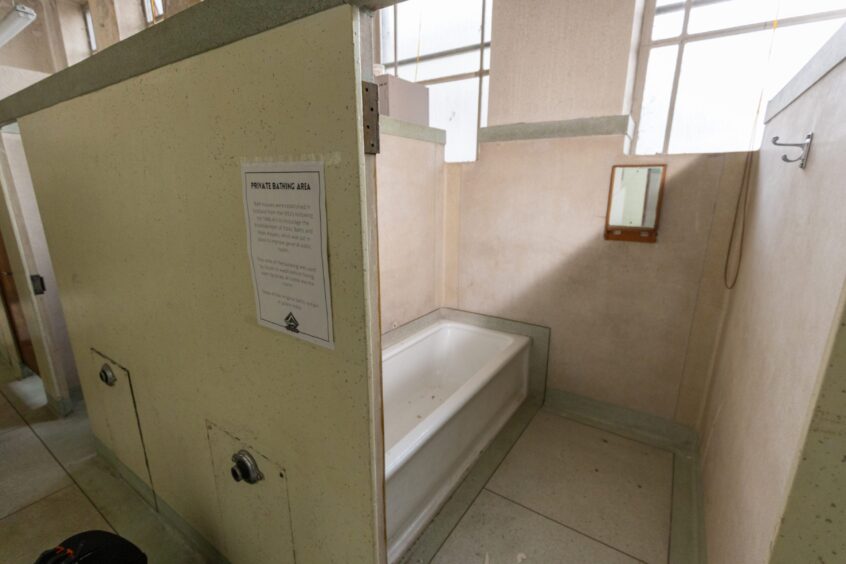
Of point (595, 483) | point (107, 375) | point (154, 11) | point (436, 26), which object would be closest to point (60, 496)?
point (107, 375)

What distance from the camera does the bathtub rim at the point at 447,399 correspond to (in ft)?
4.25

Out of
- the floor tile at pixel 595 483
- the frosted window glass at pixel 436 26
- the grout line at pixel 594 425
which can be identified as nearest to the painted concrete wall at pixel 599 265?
the grout line at pixel 594 425

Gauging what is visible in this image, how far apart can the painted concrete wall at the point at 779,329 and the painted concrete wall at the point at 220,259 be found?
81 centimetres

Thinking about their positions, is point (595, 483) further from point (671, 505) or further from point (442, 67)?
point (442, 67)

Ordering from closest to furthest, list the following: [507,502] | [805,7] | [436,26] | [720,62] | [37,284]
Result: [507,502] < [37,284] < [805,7] < [720,62] < [436,26]

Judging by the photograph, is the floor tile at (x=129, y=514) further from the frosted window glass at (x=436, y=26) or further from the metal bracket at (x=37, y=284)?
the frosted window glass at (x=436, y=26)

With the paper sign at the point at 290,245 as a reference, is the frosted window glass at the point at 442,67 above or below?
above

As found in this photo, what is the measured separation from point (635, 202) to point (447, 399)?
1.42 m

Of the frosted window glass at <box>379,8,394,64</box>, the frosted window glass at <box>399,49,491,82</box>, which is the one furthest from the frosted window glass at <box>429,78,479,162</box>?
the frosted window glass at <box>379,8,394,64</box>

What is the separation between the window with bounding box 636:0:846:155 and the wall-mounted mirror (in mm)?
1024

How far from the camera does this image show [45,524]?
148 cm

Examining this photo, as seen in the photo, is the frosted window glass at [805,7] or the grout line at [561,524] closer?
the grout line at [561,524]

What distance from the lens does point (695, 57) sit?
2.69 meters

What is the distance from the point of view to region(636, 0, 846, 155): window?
231cm
